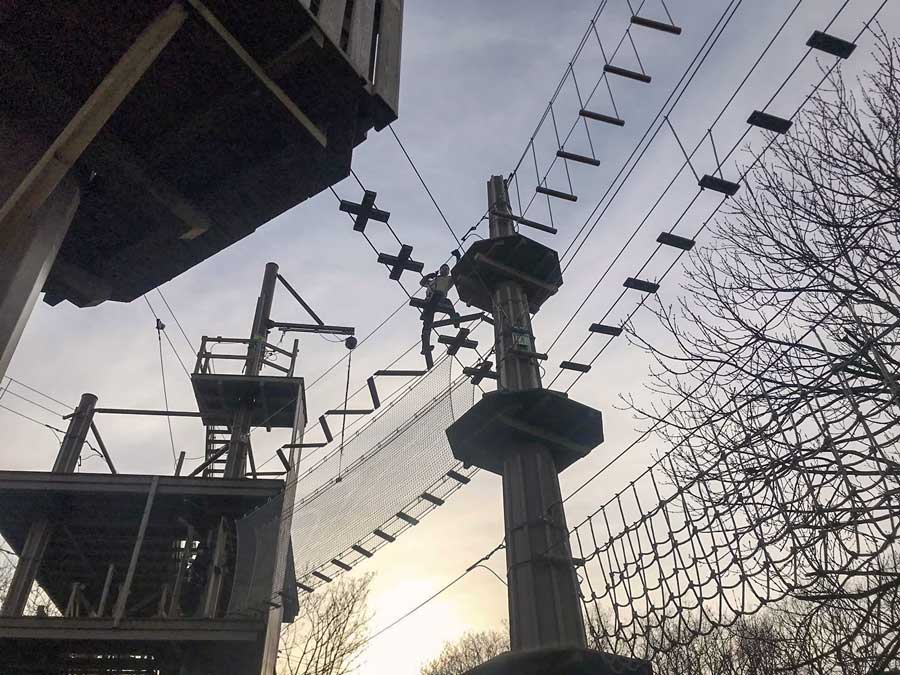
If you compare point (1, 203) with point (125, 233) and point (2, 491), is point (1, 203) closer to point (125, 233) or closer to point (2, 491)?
point (125, 233)

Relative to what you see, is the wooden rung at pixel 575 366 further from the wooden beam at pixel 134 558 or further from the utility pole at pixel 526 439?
the wooden beam at pixel 134 558

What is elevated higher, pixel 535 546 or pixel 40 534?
pixel 40 534

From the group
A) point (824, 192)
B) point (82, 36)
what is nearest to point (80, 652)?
point (82, 36)

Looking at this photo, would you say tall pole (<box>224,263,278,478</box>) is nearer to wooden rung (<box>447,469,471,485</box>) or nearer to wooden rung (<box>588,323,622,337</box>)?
wooden rung (<box>447,469,471,485</box>)

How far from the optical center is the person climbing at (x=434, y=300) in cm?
1016

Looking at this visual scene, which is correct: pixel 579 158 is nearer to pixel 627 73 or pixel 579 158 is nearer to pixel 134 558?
pixel 627 73

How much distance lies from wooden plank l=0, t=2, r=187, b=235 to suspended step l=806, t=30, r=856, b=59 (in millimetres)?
4716

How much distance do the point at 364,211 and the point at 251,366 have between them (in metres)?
10.0

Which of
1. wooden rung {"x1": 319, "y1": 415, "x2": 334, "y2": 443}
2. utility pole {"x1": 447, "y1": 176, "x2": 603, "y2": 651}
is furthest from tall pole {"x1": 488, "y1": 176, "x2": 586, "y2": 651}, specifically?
wooden rung {"x1": 319, "y1": 415, "x2": 334, "y2": 443}

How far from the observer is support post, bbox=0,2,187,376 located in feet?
13.8

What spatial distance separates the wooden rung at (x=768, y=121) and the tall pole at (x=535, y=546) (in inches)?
130

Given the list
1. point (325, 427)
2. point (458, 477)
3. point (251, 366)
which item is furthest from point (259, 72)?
point (251, 366)

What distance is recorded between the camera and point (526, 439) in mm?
6914

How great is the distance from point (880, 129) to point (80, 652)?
15.3 m
